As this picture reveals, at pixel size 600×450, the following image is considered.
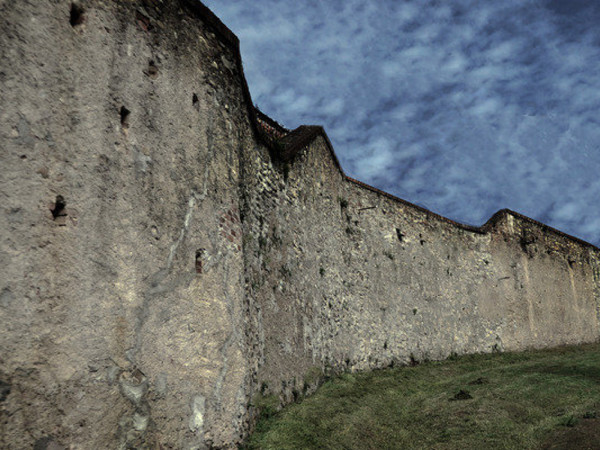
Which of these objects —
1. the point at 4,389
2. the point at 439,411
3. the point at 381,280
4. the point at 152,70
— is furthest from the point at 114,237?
the point at 381,280

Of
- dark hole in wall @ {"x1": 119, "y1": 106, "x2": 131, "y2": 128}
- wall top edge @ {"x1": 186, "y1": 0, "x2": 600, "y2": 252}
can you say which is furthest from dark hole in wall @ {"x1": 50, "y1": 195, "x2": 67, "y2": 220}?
wall top edge @ {"x1": 186, "y1": 0, "x2": 600, "y2": 252}

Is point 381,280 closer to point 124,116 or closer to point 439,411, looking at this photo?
point 439,411

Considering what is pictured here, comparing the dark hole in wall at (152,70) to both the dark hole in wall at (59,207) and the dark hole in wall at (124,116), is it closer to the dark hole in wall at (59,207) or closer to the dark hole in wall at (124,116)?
the dark hole in wall at (124,116)

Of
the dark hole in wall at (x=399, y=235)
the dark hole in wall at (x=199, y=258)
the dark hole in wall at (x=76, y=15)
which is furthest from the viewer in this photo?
the dark hole in wall at (x=399, y=235)

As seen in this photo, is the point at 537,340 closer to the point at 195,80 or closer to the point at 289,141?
the point at 289,141

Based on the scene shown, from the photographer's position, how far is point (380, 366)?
11.6 meters

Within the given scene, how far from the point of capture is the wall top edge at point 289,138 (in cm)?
656

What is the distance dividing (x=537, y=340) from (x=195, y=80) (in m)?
15.6

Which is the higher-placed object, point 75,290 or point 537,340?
point 75,290

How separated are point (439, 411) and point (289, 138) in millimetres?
5767

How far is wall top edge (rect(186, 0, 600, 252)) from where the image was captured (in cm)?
656

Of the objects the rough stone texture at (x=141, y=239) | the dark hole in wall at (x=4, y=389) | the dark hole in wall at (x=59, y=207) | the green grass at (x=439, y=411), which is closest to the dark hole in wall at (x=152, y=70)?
the rough stone texture at (x=141, y=239)

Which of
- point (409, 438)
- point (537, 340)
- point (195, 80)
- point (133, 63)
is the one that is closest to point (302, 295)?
point (409, 438)

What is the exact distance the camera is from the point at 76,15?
4.68m
